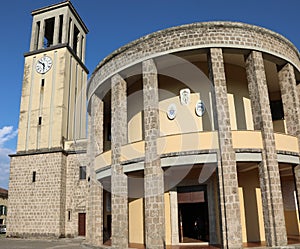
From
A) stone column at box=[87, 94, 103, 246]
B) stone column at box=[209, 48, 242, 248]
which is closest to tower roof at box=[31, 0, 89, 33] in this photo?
stone column at box=[87, 94, 103, 246]

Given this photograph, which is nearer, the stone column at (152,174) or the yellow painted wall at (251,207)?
the stone column at (152,174)

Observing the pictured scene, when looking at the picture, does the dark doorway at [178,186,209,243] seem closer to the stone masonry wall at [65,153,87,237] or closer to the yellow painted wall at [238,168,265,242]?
the yellow painted wall at [238,168,265,242]

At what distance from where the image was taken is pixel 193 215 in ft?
48.9

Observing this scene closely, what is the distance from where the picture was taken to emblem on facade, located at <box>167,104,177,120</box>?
48.6 ft

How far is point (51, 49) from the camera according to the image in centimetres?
2655

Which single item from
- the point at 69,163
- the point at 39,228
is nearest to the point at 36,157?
the point at 69,163

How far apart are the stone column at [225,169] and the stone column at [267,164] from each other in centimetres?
124

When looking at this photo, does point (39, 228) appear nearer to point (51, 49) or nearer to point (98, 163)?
point (98, 163)

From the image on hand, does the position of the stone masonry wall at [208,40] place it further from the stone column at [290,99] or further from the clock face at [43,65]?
the clock face at [43,65]

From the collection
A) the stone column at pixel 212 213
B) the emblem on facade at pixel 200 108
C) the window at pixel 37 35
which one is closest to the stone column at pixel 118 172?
the emblem on facade at pixel 200 108

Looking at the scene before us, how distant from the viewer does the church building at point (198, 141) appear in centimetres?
1177

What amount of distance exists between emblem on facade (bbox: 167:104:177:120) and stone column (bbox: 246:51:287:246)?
3.82 meters

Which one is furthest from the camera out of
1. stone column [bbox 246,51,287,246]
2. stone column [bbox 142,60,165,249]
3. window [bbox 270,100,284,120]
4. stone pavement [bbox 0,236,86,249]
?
window [bbox 270,100,284,120]

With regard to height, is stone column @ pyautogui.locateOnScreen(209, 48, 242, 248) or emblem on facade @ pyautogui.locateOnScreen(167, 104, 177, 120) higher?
emblem on facade @ pyautogui.locateOnScreen(167, 104, 177, 120)
